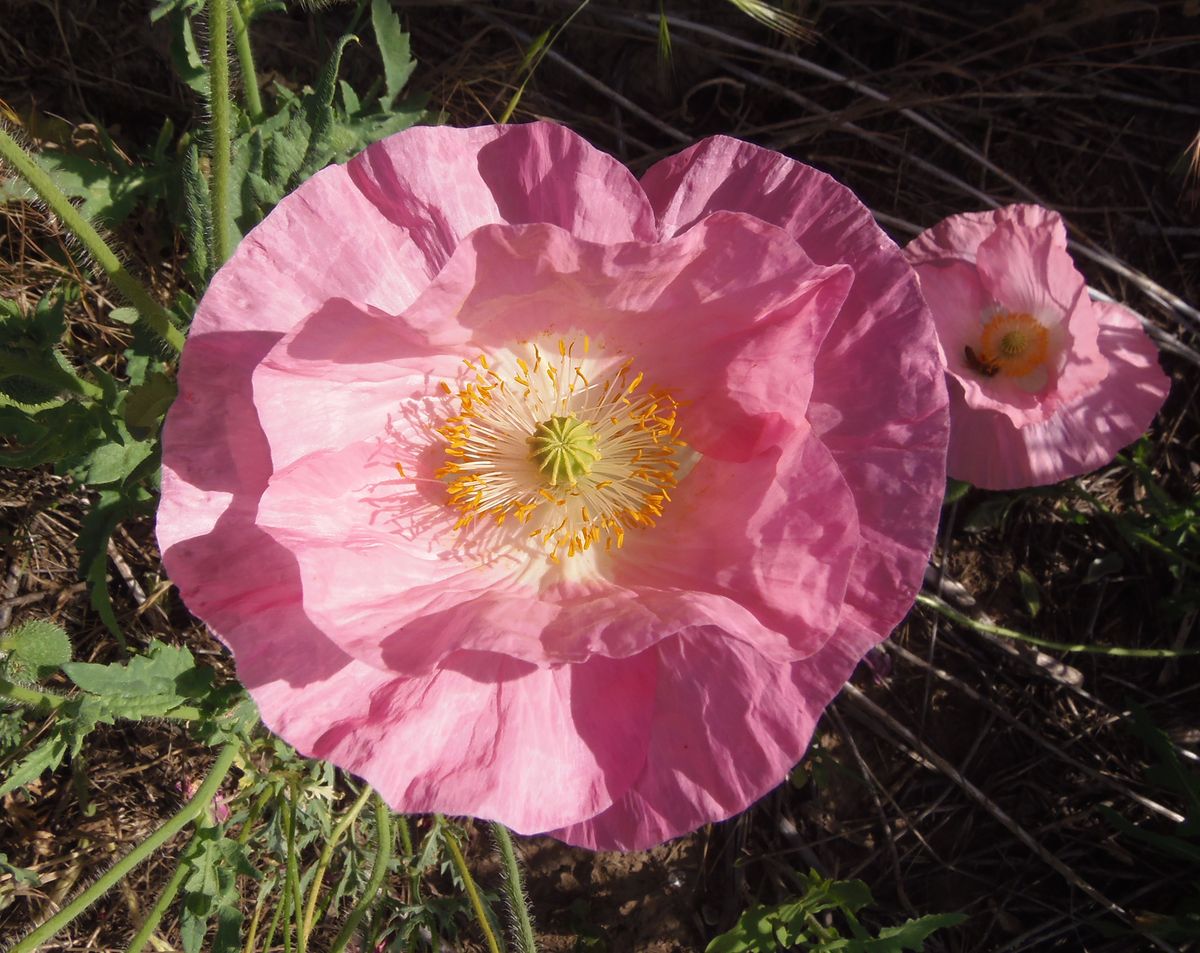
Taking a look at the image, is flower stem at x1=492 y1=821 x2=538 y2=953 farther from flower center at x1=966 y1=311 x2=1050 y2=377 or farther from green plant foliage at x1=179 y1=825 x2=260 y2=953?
flower center at x1=966 y1=311 x2=1050 y2=377

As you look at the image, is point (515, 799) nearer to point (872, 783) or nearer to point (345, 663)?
point (345, 663)

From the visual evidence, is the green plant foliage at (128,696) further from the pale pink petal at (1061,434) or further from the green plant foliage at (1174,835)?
the green plant foliage at (1174,835)

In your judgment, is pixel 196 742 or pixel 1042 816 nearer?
pixel 196 742

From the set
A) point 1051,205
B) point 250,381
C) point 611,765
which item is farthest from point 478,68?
point 611,765

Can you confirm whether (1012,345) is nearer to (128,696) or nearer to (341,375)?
(341,375)

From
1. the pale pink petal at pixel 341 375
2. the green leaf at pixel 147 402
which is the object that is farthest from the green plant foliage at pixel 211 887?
the pale pink petal at pixel 341 375

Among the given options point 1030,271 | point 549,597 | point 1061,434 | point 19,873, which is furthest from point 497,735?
point 1030,271
